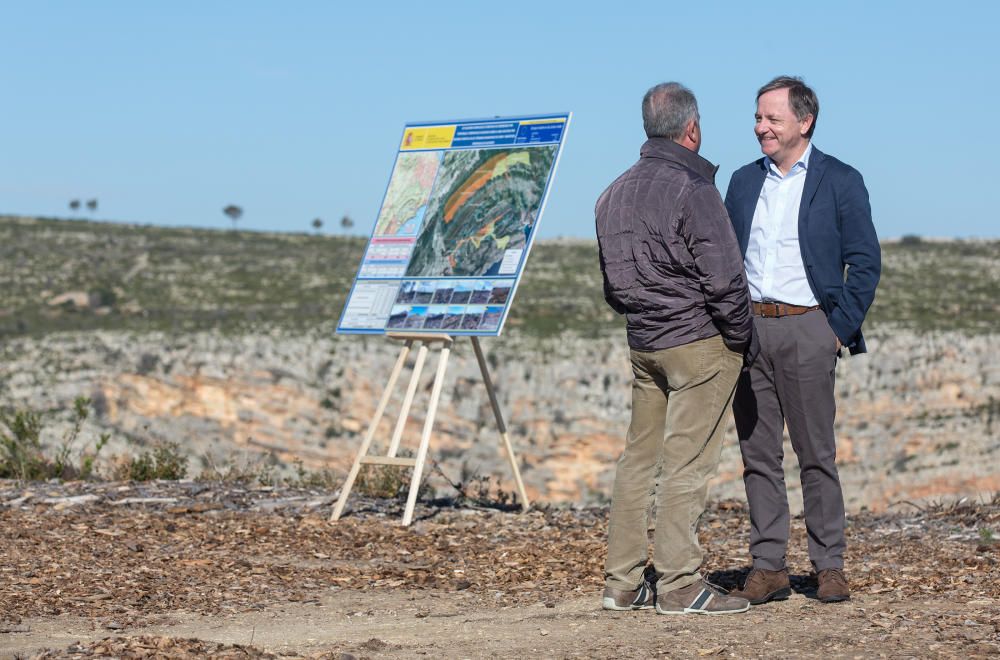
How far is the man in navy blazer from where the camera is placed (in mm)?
5758

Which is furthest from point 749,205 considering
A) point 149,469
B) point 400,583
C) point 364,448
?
point 149,469

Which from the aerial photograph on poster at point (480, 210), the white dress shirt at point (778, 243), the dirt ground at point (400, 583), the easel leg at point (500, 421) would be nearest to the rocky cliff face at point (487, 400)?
the easel leg at point (500, 421)

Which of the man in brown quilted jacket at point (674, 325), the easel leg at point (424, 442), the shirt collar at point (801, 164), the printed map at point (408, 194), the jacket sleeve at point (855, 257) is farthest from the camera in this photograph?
the printed map at point (408, 194)

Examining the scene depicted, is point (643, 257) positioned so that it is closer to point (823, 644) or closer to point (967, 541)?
point (823, 644)

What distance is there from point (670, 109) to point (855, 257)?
1147mm

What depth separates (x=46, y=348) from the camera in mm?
28812

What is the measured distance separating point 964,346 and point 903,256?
863 inches

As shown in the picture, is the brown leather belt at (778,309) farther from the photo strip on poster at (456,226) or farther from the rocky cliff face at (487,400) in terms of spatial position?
the rocky cliff face at (487,400)

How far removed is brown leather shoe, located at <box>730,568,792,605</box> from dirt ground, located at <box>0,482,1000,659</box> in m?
0.10

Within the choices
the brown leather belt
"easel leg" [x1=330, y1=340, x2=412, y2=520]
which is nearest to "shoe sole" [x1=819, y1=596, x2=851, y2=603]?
the brown leather belt

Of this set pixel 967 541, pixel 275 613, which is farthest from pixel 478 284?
pixel 967 541

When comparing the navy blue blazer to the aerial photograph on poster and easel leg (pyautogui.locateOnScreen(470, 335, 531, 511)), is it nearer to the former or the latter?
the aerial photograph on poster

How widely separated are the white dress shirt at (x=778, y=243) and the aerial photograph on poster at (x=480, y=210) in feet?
9.46

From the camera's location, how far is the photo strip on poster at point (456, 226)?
8.70m
